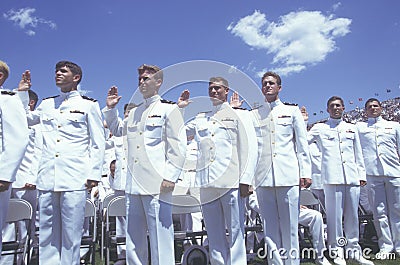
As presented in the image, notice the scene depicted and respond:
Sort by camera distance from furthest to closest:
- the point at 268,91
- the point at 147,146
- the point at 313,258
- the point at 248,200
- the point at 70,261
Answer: the point at 248,200, the point at 313,258, the point at 268,91, the point at 147,146, the point at 70,261

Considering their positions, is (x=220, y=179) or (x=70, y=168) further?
(x=220, y=179)

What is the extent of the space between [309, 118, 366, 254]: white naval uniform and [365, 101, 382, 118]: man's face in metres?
0.86

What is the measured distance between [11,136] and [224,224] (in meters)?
2.39

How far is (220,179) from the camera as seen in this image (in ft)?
13.3

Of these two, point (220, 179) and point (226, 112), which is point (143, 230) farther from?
point (226, 112)

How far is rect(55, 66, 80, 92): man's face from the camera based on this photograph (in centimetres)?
392

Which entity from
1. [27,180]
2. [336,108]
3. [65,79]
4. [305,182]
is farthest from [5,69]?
[336,108]

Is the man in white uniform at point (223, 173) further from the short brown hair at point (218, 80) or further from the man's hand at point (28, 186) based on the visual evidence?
the man's hand at point (28, 186)

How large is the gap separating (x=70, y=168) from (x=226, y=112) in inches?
73.1


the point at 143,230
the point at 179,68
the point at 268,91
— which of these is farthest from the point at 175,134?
the point at 268,91

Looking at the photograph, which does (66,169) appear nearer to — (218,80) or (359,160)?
(218,80)

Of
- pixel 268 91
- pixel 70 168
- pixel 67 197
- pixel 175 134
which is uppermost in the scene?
pixel 268 91

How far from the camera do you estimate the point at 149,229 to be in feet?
12.1

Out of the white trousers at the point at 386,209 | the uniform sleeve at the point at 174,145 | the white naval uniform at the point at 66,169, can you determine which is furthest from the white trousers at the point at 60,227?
the white trousers at the point at 386,209
